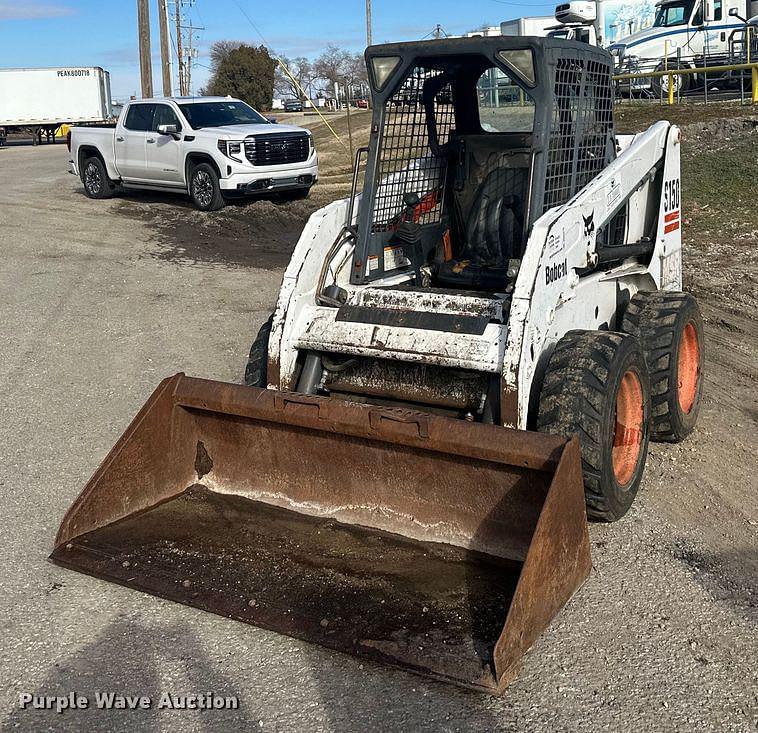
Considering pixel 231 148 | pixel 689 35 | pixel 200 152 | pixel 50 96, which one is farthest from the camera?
pixel 50 96

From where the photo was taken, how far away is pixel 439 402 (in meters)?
5.26

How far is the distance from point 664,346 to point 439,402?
1504mm

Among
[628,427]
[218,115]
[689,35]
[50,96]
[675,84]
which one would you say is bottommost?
[628,427]

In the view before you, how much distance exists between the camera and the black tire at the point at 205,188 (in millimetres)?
16500

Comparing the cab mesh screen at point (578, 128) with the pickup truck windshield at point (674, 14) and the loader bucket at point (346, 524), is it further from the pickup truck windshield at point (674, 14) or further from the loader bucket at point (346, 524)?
the pickup truck windshield at point (674, 14)

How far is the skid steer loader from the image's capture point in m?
4.20

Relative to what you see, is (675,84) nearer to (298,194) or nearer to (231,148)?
(298,194)

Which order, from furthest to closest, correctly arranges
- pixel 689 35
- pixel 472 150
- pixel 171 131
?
pixel 689 35 < pixel 171 131 < pixel 472 150

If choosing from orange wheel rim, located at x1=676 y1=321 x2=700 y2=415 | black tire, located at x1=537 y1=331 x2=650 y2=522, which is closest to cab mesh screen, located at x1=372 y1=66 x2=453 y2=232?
black tire, located at x1=537 y1=331 x2=650 y2=522

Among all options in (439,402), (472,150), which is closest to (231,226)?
(472,150)

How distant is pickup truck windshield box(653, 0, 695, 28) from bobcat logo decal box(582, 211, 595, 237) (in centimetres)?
2435

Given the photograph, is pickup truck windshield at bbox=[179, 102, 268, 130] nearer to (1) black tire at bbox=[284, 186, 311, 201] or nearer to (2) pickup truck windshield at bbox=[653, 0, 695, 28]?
(1) black tire at bbox=[284, 186, 311, 201]

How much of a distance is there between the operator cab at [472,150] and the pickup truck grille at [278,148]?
32.8 feet

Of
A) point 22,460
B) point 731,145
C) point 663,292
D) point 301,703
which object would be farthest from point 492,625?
point 731,145
